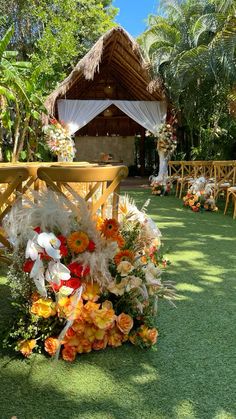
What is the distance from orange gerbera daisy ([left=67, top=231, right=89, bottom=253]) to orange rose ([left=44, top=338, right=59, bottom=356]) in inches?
17.0

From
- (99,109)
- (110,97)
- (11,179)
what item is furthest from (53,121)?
(11,179)

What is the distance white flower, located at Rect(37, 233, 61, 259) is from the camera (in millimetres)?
1883

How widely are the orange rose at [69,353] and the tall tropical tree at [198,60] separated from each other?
7723 millimetres

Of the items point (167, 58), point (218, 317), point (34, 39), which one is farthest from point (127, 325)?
point (34, 39)

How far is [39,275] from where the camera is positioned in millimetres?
1878

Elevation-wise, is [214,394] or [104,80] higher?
[104,80]

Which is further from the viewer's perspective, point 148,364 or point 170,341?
point 170,341

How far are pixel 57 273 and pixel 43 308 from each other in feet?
0.59

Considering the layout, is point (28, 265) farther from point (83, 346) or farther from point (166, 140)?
point (166, 140)

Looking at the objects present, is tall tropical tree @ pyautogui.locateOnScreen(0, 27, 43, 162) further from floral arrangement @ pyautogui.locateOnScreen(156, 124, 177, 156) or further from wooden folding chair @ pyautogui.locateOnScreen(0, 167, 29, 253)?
wooden folding chair @ pyautogui.locateOnScreen(0, 167, 29, 253)

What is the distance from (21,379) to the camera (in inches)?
67.8

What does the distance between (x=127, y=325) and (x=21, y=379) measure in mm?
555

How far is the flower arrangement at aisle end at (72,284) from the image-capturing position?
1897 mm

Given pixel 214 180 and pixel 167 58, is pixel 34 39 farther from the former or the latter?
pixel 214 180
